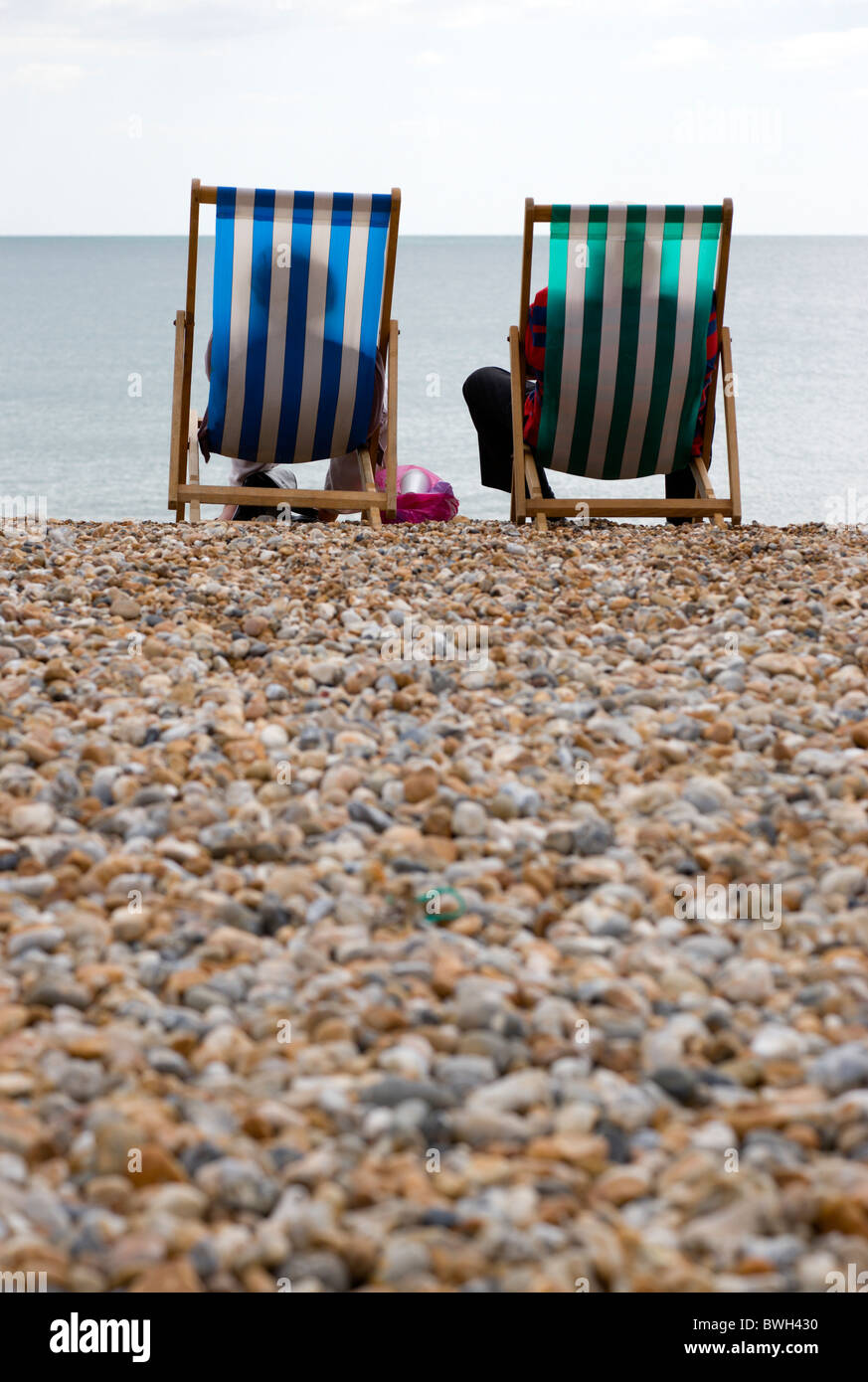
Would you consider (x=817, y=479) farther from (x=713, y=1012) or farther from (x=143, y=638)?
(x=713, y=1012)

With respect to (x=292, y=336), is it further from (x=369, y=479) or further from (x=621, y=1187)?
(x=621, y=1187)

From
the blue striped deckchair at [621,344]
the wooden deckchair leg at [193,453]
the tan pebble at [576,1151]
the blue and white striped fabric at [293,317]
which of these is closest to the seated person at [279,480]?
the wooden deckchair leg at [193,453]

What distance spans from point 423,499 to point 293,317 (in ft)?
4.20

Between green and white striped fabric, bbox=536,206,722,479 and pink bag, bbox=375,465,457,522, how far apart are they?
924mm

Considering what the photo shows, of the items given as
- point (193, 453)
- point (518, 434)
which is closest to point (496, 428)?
point (518, 434)

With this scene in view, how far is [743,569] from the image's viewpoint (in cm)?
386

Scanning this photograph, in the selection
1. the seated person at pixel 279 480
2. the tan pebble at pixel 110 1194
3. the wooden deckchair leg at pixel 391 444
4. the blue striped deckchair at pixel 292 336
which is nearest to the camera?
the tan pebble at pixel 110 1194

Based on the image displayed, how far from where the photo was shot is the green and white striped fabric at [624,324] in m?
4.60

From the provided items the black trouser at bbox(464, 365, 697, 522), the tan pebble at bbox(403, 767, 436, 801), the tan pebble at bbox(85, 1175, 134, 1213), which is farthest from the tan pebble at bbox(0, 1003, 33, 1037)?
the black trouser at bbox(464, 365, 697, 522)

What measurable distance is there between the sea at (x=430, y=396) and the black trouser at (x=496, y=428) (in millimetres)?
208

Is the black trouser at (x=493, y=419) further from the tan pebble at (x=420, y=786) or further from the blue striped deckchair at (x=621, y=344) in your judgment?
the tan pebble at (x=420, y=786)

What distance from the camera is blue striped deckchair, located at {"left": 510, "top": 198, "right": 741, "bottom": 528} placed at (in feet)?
15.1

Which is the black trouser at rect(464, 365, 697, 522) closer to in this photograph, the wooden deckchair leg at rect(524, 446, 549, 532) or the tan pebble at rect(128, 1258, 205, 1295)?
the wooden deckchair leg at rect(524, 446, 549, 532)

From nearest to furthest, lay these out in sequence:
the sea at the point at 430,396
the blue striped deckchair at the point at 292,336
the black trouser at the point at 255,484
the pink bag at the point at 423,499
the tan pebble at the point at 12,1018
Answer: the tan pebble at the point at 12,1018
the blue striped deckchair at the point at 292,336
the black trouser at the point at 255,484
the pink bag at the point at 423,499
the sea at the point at 430,396
